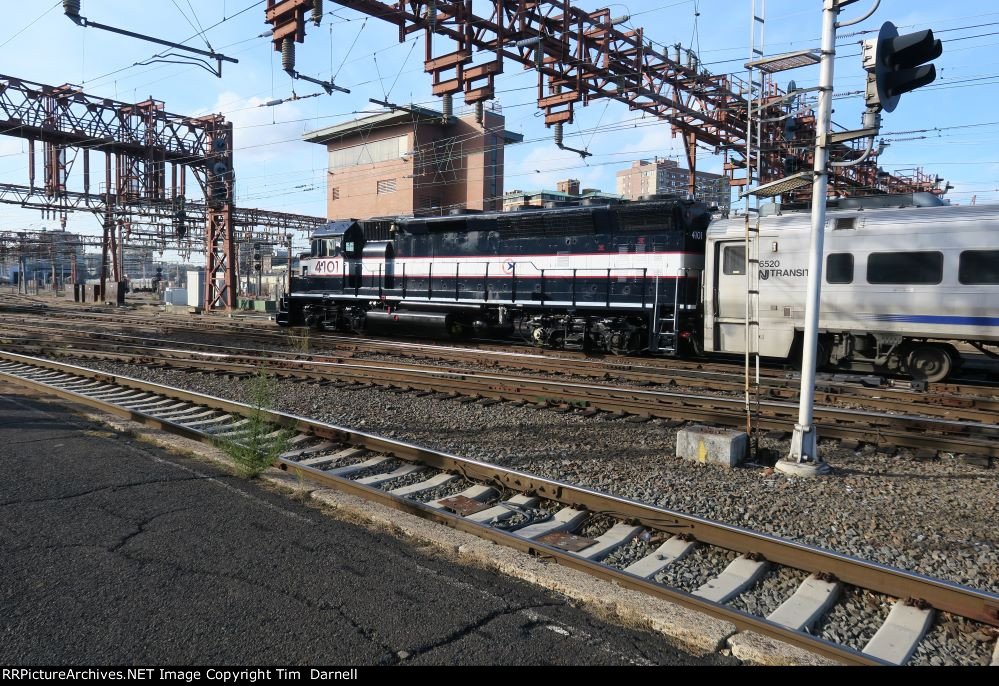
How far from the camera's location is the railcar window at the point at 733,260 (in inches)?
521

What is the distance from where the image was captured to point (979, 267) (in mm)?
10562

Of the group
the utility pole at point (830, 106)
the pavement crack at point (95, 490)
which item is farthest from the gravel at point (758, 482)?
the pavement crack at point (95, 490)

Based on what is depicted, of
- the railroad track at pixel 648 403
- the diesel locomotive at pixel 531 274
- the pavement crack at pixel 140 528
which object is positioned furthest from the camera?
the diesel locomotive at pixel 531 274

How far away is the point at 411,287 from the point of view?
19516 millimetres

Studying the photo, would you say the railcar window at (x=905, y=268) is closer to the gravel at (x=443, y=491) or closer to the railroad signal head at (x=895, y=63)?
the railroad signal head at (x=895, y=63)

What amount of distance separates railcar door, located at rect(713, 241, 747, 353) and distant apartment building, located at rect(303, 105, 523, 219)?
29879 mm

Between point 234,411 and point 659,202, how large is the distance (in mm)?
10039

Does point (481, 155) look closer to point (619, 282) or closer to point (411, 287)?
point (411, 287)

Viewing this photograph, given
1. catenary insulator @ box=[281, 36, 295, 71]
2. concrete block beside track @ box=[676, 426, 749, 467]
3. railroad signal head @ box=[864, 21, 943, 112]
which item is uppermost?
catenary insulator @ box=[281, 36, 295, 71]

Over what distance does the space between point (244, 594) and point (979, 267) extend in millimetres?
11768

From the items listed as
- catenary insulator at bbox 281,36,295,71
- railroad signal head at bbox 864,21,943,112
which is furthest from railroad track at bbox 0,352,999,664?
catenary insulator at bbox 281,36,295,71

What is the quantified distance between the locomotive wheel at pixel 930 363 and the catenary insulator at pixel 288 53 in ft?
40.6

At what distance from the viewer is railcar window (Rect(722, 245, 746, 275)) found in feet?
43.4

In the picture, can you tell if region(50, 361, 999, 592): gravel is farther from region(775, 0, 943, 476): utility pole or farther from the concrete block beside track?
region(775, 0, 943, 476): utility pole
